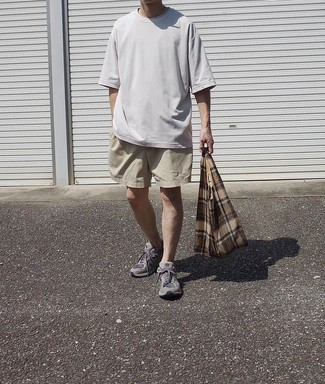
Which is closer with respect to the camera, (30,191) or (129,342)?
(129,342)

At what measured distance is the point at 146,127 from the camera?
12.8 feet

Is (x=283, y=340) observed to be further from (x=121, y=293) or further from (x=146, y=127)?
(x=146, y=127)

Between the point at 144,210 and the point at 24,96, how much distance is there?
12.4 ft

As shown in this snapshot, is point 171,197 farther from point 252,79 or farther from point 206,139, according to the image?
point 252,79

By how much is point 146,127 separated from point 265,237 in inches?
68.1

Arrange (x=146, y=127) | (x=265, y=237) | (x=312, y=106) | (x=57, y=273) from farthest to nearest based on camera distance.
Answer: (x=312, y=106)
(x=265, y=237)
(x=57, y=273)
(x=146, y=127)

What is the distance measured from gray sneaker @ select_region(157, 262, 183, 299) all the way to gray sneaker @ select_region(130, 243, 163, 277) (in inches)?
8.9

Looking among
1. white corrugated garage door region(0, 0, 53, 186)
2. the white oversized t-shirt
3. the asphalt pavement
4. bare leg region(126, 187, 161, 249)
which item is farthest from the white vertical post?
the white oversized t-shirt

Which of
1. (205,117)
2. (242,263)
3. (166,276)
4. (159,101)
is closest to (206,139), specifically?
(205,117)

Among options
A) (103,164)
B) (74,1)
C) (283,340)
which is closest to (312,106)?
(103,164)

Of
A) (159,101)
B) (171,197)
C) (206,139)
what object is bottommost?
(171,197)

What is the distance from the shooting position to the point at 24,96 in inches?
294

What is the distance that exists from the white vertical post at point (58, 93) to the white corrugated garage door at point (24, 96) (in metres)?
0.10

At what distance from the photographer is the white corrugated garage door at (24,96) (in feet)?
24.1
